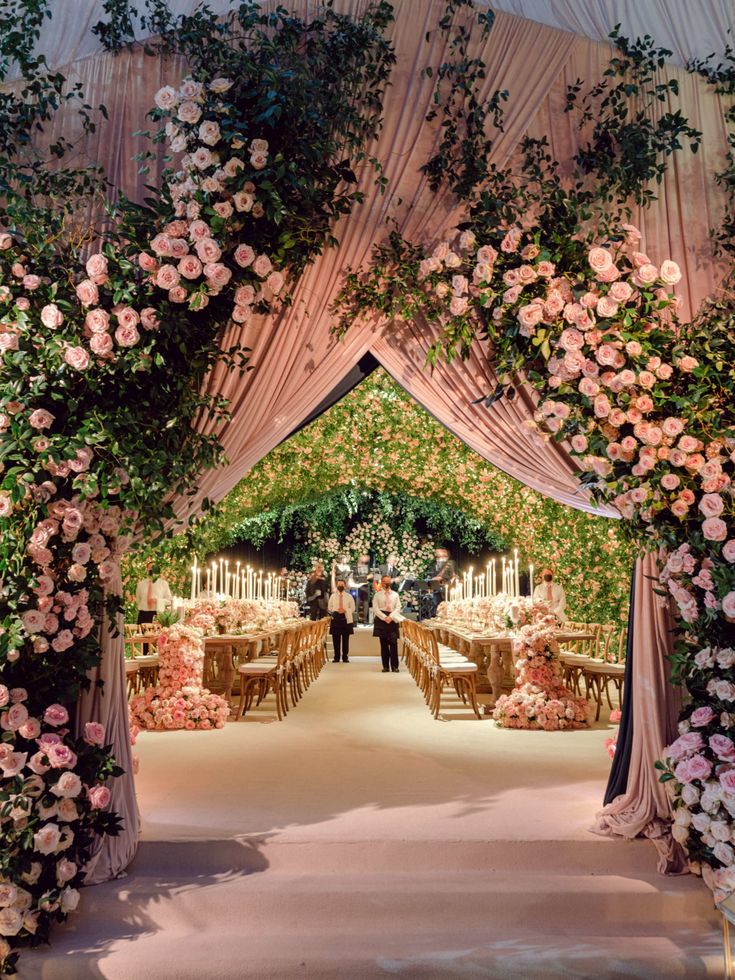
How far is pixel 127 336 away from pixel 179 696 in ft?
15.2

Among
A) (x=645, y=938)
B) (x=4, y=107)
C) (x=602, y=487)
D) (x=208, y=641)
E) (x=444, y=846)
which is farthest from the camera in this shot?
(x=208, y=641)

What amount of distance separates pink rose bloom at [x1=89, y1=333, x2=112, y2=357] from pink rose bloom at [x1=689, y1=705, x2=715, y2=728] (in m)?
3.09

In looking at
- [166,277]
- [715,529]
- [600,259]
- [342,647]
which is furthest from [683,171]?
[342,647]

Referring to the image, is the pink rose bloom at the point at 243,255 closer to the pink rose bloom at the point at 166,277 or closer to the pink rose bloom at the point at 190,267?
the pink rose bloom at the point at 190,267

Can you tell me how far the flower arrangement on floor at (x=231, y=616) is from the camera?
8.20 meters

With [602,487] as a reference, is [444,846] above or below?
below

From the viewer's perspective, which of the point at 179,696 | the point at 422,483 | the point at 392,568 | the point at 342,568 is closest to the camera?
the point at 179,696

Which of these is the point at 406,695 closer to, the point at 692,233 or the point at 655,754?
the point at 655,754

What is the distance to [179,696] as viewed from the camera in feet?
24.6

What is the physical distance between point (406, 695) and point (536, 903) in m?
6.24

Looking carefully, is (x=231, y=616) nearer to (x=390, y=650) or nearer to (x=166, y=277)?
(x=390, y=650)

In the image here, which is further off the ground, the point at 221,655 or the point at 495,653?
the point at 495,653

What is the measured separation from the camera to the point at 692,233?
182 inches

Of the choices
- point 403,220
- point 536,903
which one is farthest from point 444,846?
point 403,220
